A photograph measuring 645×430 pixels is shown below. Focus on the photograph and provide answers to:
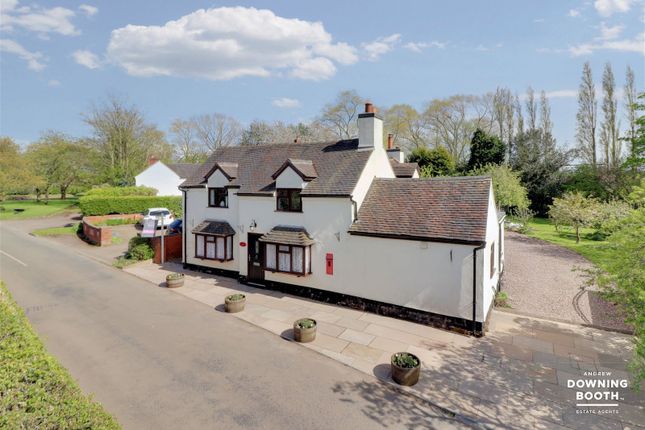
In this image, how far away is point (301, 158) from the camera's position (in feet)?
59.2

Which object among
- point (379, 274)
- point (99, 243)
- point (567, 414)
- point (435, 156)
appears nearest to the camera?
point (567, 414)

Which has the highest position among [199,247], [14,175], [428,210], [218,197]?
[14,175]

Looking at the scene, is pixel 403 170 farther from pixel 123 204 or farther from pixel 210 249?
pixel 123 204

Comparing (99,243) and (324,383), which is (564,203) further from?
(99,243)

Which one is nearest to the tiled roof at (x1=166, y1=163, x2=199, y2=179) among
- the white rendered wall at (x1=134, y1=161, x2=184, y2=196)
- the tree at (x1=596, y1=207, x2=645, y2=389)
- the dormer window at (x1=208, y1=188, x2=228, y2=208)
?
the white rendered wall at (x1=134, y1=161, x2=184, y2=196)

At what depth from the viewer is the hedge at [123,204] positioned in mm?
34688

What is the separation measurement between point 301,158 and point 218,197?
550cm

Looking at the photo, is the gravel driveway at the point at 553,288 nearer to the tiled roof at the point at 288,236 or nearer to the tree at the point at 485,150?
the tiled roof at the point at 288,236

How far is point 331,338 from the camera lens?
11641 millimetres

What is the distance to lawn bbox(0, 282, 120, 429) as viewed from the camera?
4.67 metres

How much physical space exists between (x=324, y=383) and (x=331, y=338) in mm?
2612

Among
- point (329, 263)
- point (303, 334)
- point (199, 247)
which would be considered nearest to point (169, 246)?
point (199, 247)

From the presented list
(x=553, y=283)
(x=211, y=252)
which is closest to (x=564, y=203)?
(x=553, y=283)

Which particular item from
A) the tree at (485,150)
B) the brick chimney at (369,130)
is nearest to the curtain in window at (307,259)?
the brick chimney at (369,130)
